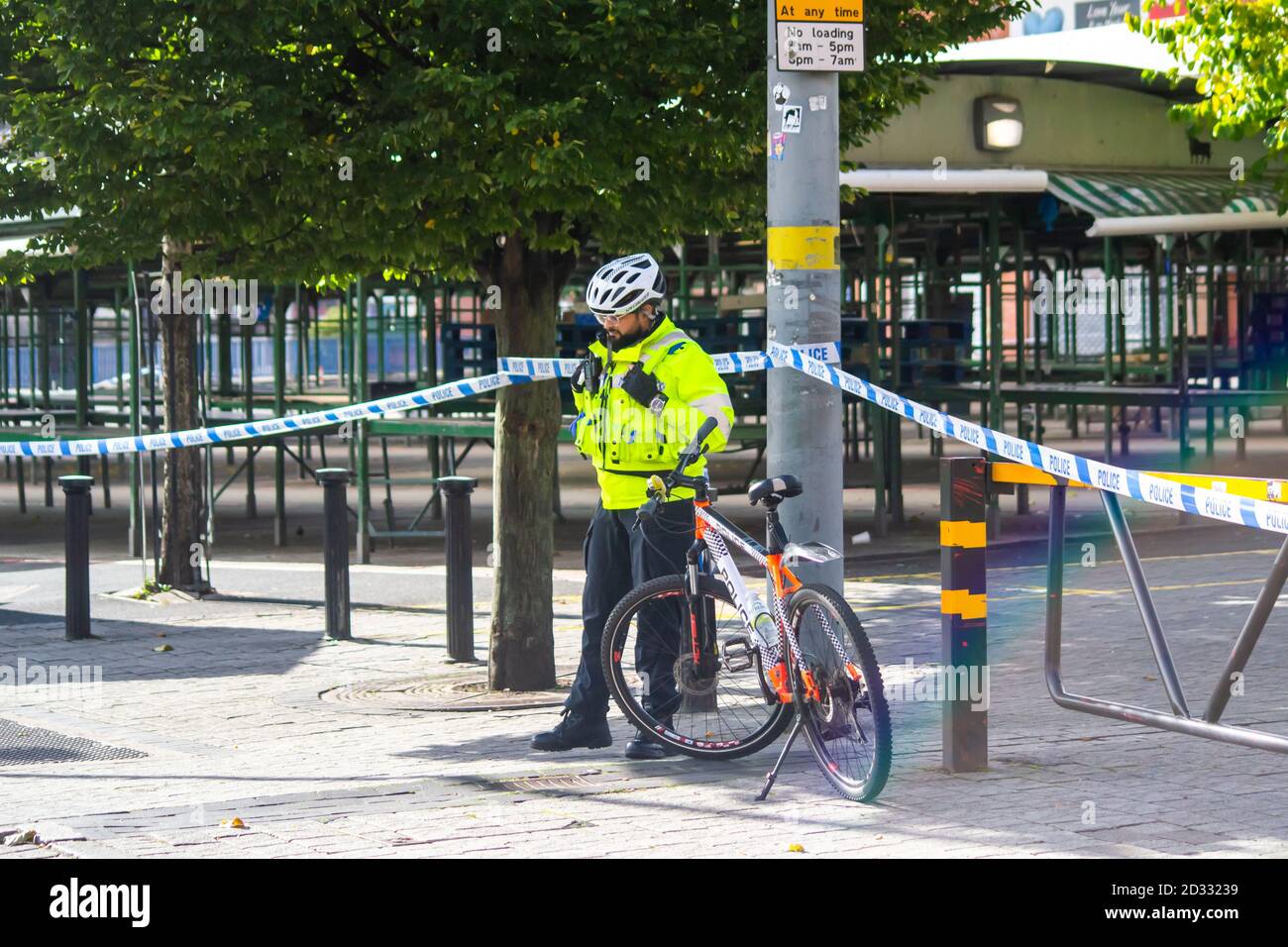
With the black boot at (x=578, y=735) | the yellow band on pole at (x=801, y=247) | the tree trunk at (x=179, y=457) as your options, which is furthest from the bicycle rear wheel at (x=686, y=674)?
the tree trunk at (x=179, y=457)

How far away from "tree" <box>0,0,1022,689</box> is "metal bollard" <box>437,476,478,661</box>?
0.88m

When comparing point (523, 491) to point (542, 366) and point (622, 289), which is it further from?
point (622, 289)

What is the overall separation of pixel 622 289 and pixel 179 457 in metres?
7.05

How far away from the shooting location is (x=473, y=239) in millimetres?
9312

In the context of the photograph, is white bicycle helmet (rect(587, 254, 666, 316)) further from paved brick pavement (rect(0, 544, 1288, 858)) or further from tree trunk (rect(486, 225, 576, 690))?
tree trunk (rect(486, 225, 576, 690))

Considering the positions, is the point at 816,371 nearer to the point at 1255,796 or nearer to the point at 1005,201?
the point at 1255,796

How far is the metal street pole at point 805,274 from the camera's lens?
25.9 feet

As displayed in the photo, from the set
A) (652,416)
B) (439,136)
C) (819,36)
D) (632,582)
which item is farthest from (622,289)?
(439,136)

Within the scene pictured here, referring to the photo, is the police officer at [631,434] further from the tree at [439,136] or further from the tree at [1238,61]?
the tree at [1238,61]

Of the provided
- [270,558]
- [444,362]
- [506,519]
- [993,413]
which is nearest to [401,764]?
[506,519]

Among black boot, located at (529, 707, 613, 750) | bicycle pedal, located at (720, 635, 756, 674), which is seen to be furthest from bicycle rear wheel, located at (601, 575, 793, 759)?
black boot, located at (529, 707, 613, 750)

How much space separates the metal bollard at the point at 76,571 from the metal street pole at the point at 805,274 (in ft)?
17.4

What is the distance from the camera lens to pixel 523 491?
939cm

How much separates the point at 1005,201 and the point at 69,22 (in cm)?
1143
